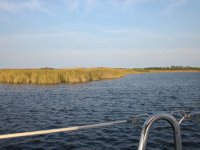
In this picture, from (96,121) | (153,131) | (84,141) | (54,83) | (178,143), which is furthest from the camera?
(54,83)

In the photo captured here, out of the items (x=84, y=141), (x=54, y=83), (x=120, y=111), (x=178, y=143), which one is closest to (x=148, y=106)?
(x=120, y=111)

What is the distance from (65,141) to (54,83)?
101 ft

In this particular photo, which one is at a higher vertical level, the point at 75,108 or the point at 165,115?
the point at 165,115

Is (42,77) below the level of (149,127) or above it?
below

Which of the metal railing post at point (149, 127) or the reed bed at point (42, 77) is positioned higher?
the metal railing post at point (149, 127)

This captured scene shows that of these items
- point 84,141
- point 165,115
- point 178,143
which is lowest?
point 84,141

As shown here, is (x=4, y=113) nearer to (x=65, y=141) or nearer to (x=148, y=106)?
(x=65, y=141)

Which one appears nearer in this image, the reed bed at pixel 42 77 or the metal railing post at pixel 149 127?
the metal railing post at pixel 149 127

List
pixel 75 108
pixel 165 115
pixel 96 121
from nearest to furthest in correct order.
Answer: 1. pixel 165 115
2. pixel 96 121
3. pixel 75 108

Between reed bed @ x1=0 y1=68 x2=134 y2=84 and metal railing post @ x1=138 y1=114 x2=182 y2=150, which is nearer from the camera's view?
metal railing post @ x1=138 y1=114 x2=182 y2=150

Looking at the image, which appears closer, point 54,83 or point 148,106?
point 148,106

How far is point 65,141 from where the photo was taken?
10156mm

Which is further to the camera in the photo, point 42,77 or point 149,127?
point 42,77

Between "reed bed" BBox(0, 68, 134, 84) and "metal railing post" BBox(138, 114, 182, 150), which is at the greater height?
"metal railing post" BBox(138, 114, 182, 150)
